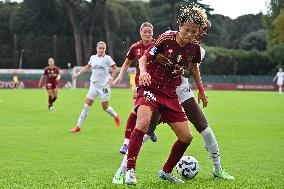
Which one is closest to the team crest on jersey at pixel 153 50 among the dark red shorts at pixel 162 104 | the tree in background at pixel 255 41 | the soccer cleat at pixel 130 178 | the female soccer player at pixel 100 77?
the dark red shorts at pixel 162 104

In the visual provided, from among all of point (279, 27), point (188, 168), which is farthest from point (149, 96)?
point (279, 27)

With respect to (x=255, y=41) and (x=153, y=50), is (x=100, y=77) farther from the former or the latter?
(x=255, y=41)

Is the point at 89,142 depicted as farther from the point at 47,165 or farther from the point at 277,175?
the point at 277,175

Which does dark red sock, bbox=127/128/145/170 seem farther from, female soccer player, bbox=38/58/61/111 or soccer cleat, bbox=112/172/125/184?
female soccer player, bbox=38/58/61/111

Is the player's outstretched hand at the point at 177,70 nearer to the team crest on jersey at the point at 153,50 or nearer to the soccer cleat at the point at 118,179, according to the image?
the team crest on jersey at the point at 153,50

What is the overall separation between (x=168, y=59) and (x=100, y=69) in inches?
365

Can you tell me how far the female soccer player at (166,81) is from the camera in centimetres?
759

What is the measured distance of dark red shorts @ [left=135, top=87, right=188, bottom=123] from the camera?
25.4 feet

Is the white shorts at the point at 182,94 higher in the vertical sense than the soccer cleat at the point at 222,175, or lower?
higher

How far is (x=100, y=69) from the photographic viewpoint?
16.9m

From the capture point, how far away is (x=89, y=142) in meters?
13.5

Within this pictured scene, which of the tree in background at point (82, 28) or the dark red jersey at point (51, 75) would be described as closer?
the dark red jersey at point (51, 75)

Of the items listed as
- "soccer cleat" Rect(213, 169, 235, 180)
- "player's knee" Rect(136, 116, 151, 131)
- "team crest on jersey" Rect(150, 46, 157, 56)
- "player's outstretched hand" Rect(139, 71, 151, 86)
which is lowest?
"soccer cleat" Rect(213, 169, 235, 180)

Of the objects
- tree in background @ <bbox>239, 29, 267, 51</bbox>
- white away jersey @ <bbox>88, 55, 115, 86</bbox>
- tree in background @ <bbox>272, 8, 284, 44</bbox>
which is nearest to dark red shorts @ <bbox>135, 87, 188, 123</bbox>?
white away jersey @ <bbox>88, 55, 115, 86</bbox>
